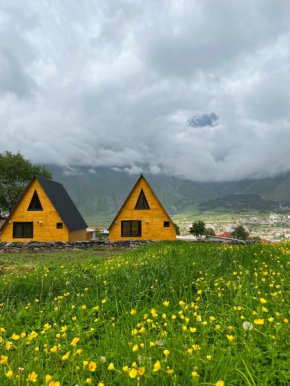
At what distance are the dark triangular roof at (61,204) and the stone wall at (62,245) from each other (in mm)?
3498

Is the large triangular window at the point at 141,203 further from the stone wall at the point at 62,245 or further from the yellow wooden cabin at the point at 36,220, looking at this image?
the yellow wooden cabin at the point at 36,220

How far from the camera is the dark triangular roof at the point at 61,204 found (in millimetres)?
27980

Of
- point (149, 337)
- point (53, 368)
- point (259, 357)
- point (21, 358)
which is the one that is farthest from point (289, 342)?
point (21, 358)

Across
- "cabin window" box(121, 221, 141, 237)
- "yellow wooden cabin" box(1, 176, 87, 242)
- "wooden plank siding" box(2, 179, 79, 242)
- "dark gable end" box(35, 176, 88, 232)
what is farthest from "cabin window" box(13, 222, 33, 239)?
"cabin window" box(121, 221, 141, 237)

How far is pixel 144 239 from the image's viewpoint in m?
27.2

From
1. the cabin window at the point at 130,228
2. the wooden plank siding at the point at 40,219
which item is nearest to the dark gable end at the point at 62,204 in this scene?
the wooden plank siding at the point at 40,219

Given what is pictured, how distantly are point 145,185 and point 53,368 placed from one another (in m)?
25.3

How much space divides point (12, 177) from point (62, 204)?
23489 mm

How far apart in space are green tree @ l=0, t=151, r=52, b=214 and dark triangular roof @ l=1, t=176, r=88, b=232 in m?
16.5

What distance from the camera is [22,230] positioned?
2764cm

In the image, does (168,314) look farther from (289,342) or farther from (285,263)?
A: (285,263)

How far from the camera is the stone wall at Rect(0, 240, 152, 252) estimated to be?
23.9 m

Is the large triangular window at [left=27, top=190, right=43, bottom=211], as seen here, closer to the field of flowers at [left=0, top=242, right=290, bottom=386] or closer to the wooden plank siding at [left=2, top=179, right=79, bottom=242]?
the wooden plank siding at [left=2, top=179, right=79, bottom=242]

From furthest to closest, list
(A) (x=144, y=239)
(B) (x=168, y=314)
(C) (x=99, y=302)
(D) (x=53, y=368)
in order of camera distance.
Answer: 1. (A) (x=144, y=239)
2. (C) (x=99, y=302)
3. (B) (x=168, y=314)
4. (D) (x=53, y=368)
